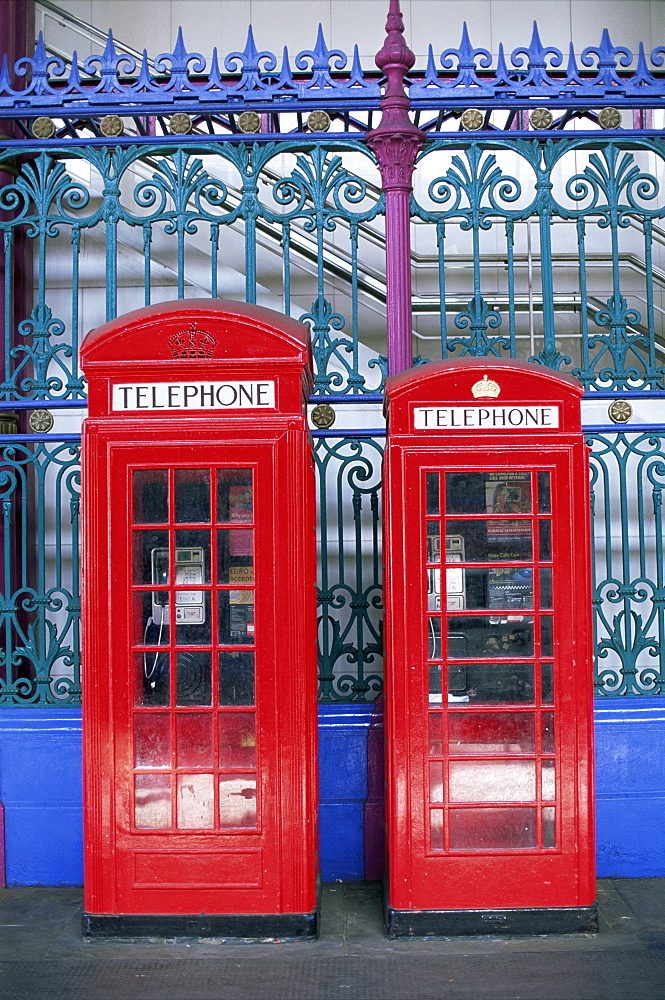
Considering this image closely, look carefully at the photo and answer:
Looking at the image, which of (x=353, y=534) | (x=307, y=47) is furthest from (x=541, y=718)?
(x=307, y=47)

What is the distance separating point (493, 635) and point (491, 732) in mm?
429

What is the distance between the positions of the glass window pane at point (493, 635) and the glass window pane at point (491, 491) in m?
0.48

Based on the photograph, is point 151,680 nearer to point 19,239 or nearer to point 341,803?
point 341,803

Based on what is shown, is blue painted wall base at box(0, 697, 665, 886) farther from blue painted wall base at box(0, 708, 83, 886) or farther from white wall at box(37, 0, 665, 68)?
white wall at box(37, 0, 665, 68)

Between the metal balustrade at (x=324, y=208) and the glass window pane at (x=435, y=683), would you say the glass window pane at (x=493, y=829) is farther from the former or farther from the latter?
the metal balustrade at (x=324, y=208)

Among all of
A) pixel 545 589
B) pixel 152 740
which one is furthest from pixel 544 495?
pixel 152 740

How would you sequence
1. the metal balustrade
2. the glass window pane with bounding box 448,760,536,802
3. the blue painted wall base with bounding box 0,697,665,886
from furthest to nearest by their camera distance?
the metal balustrade
the blue painted wall base with bounding box 0,697,665,886
the glass window pane with bounding box 448,760,536,802

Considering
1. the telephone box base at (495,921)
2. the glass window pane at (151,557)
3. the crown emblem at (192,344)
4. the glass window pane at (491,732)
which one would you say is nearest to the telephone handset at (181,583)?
the glass window pane at (151,557)

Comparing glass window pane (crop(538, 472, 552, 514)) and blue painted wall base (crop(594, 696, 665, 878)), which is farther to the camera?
blue painted wall base (crop(594, 696, 665, 878))

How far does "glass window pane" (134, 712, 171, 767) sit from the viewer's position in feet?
13.7

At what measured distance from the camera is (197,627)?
4.17 m

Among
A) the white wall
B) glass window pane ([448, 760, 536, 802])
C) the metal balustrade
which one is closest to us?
glass window pane ([448, 760, 536, 802])

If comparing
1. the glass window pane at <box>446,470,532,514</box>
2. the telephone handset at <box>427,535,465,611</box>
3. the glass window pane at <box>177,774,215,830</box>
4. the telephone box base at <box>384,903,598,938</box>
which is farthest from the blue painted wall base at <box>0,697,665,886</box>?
the glass window pane at <box>446,470,532,514</box>

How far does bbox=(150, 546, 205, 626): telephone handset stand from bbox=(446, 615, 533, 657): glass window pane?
1.11 m
